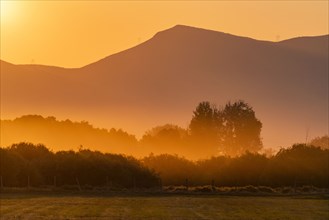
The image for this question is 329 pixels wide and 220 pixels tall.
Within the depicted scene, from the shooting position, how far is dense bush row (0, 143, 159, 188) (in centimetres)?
10338

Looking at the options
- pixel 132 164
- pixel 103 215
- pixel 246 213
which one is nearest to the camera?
pixel 103 215

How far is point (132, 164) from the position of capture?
11125cm

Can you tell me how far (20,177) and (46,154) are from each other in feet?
31.4

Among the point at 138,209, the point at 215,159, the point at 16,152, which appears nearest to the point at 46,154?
the point at 16,152

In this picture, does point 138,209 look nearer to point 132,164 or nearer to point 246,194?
point 246,194

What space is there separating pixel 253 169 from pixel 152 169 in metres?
15.7

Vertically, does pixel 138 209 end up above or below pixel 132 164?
below

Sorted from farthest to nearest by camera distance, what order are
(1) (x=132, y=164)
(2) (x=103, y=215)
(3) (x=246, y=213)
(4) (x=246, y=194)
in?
(1) (x=132, y=164) < (4) (x=246, y=194) < (3) (x=246, y=213) < (2) (x=103, y=215)

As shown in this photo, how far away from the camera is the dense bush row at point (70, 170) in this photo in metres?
103

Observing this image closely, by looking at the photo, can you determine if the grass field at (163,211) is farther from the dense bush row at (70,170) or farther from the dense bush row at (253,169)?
the dense bush row at (253,169)

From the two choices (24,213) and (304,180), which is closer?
(24,213)

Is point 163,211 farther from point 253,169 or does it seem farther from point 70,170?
point 253,169

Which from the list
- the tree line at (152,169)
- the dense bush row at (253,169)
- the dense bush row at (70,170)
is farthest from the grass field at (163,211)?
the dense bush row at (253,169)

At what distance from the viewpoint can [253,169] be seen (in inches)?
4702
